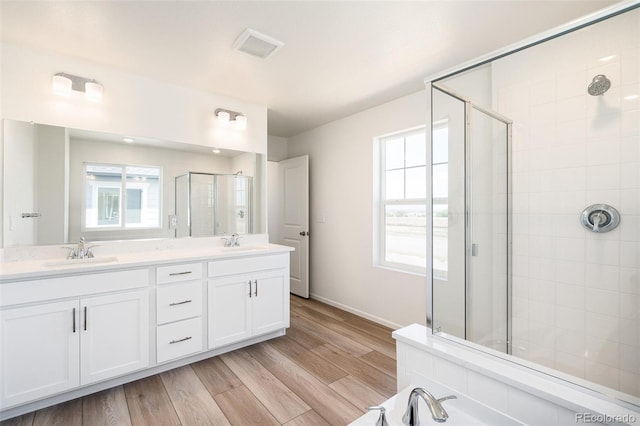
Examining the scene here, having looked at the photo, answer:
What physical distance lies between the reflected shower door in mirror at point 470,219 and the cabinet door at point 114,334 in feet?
6.54

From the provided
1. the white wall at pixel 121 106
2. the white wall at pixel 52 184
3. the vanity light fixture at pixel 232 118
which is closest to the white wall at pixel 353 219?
the white wall at pixel 121 106

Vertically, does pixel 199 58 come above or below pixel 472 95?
above

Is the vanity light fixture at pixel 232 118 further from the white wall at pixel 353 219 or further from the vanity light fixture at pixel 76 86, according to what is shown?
the white wall at pixel 353 219

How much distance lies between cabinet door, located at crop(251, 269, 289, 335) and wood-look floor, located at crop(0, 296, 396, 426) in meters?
0.19

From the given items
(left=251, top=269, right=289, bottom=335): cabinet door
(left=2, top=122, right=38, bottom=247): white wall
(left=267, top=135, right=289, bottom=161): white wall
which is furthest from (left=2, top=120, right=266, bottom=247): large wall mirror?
(left=267, top=135, right=289, bottom=161): white wall

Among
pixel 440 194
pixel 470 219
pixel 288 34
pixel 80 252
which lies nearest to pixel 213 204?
pixel 80 252

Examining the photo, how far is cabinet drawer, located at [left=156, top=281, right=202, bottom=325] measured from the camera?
7.15ft

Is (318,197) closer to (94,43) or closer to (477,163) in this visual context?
(477,163)

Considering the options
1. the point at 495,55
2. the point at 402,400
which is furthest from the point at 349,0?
the point at 402,400

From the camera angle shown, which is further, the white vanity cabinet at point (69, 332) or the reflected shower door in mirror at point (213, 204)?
the reflected shower door in mirror at point (213, 204)

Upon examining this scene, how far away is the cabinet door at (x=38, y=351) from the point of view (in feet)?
5.50

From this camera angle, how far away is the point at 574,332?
1741mm

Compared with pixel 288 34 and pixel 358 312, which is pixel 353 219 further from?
pixel 288 34

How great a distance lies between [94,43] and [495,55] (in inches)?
101
